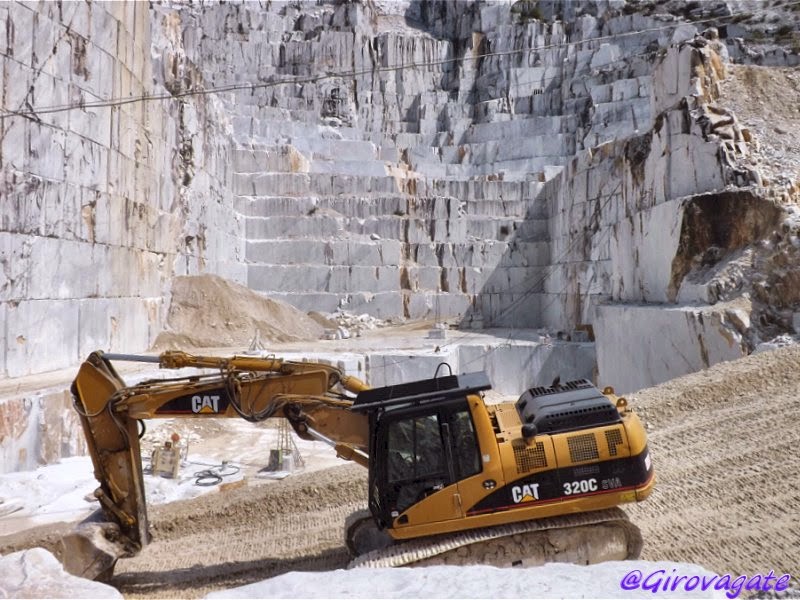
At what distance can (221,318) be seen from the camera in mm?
17688

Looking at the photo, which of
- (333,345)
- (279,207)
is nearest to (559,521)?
(333,345)

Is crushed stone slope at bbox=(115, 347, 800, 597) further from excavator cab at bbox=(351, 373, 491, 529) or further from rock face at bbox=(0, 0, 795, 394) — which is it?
rock face at bbox=(0, 0, 795, 394)

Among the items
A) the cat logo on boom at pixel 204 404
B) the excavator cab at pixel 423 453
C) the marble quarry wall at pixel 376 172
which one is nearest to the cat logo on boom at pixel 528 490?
the excavator cab at pixel 423 453

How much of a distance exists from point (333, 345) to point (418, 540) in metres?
13.0

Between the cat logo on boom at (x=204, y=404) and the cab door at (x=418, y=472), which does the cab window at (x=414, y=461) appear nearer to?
the cab door at (x=418, y=472)

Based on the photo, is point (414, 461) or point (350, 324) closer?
point (414, 461)

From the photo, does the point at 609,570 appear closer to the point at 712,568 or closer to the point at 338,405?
the point at 712,568

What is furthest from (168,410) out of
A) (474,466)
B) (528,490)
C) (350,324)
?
(350,324)

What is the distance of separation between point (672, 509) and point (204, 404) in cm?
406

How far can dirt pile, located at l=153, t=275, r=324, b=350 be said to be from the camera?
1659 centimetres

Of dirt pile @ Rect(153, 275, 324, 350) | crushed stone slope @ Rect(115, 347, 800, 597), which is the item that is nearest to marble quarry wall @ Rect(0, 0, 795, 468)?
dirt pile @ Rect(153, 275, 324, 350)

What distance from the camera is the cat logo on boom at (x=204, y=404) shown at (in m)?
5.04

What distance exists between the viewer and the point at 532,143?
30.3 meters

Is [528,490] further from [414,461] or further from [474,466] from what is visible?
[414,461]
